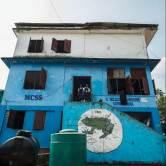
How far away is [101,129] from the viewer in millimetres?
7004

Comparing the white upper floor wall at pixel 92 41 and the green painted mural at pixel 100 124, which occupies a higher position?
the white upper floor wall at pixel 92 41

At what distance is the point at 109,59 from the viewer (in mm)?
10695

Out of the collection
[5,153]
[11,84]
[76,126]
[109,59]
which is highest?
[109,59]

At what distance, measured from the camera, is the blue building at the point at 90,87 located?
684 cm

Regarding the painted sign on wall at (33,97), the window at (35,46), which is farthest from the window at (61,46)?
the painted sign on wall at (33,97)

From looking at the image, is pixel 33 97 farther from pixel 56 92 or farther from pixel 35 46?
pixel 35 46

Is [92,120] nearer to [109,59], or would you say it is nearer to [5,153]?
[5,153]

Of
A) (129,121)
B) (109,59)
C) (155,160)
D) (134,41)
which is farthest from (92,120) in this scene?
(134,41)

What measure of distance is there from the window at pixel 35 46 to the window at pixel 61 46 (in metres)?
1.05

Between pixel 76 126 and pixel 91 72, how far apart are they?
15.9 ft

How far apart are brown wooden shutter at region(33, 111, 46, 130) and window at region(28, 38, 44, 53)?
4.89m

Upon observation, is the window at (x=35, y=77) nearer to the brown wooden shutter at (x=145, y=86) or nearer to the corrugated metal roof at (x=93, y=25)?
the corrugated metal roof at (x=93, y=25)

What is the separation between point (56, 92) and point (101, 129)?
4.53 m

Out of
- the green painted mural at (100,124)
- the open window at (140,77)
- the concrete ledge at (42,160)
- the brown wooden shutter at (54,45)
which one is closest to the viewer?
the concrete ledge at (42,160)
